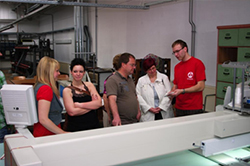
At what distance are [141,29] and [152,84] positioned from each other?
4.34m

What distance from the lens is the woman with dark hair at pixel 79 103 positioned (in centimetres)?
232

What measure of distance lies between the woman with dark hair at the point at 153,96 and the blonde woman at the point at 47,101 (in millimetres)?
944

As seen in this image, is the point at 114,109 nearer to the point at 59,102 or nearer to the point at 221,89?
the point at 59,102

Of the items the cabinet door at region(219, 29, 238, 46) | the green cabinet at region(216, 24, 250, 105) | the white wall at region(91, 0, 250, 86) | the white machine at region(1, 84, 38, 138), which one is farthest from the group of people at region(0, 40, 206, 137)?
the white wall at region(91, 0, 250, 86)

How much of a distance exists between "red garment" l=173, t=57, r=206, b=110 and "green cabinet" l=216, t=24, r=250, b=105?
3.33ft

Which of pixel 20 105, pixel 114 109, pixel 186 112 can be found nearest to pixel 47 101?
pixel 20 105

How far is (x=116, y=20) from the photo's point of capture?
26.1 ft

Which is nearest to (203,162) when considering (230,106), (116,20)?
(230,106)

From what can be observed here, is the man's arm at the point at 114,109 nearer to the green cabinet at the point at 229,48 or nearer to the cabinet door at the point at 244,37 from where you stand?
the green cabinet at the point at 229,48

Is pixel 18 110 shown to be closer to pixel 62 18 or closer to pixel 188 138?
pixel 188 138

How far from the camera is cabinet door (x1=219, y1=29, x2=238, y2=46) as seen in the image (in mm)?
3920

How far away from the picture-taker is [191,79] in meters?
2.75

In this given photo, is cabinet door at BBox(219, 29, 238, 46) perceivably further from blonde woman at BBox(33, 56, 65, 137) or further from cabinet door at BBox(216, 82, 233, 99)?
blonde woman at BBox(33, 56, 65, 137)

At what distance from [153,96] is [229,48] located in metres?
2.28
